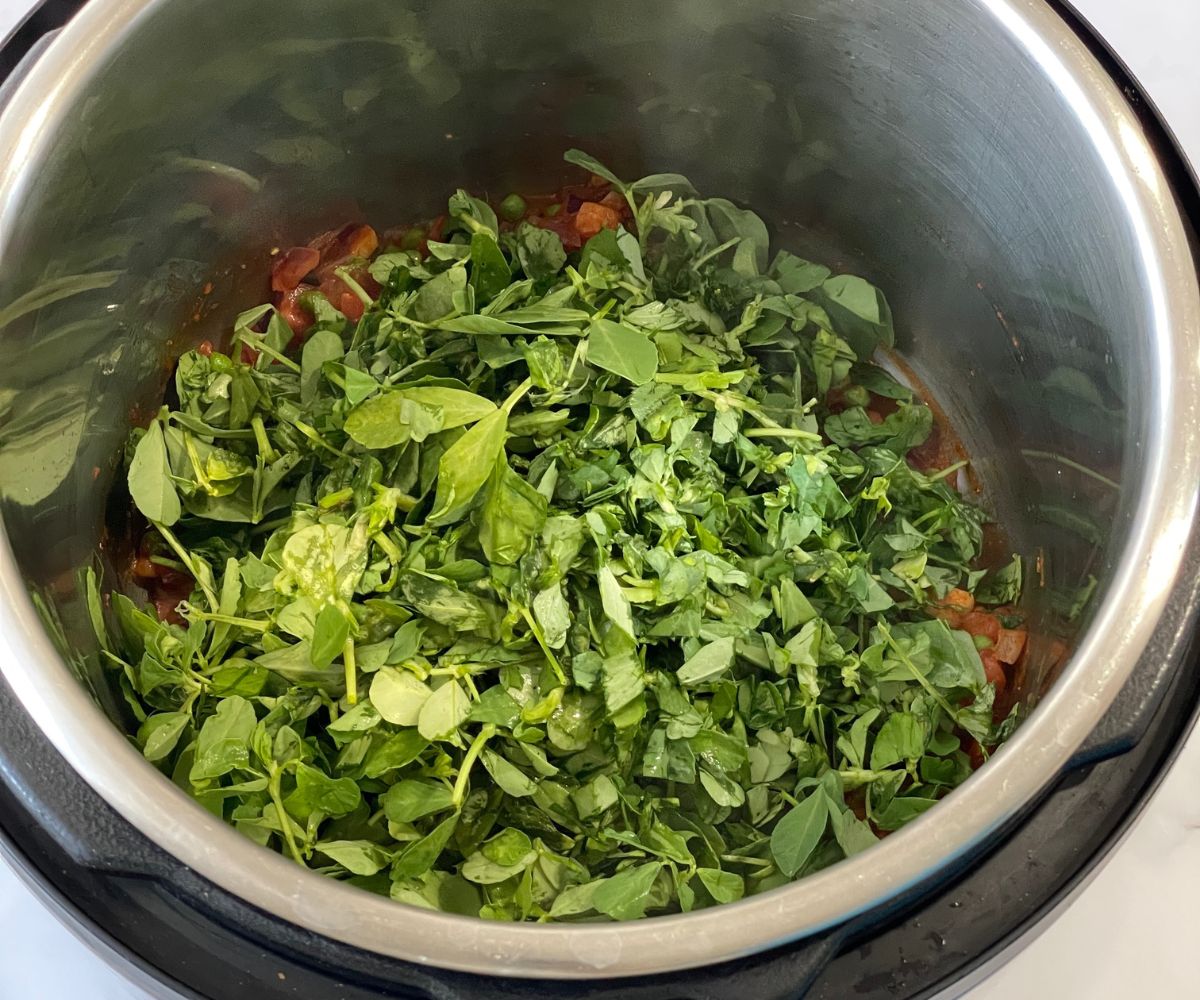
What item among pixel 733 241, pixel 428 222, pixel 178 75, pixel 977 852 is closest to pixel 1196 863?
pixel 977 852

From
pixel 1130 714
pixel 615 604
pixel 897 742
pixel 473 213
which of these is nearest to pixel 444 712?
pixel 615 604

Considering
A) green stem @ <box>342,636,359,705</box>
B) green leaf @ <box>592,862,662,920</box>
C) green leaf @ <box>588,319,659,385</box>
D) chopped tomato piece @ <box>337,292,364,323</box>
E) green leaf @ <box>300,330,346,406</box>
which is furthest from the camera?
chopped tomato piece @ <box>337,292,364,323</box>

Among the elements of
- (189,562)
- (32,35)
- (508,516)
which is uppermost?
(32,35)

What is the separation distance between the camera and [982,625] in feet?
3.29

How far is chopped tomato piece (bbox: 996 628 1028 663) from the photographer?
96 centimetres

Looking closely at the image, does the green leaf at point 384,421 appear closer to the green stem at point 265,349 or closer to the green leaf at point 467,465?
the green leaf at point 467,465

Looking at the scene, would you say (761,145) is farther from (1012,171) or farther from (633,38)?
(1012,171)

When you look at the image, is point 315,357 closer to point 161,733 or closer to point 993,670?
→ point 161,733

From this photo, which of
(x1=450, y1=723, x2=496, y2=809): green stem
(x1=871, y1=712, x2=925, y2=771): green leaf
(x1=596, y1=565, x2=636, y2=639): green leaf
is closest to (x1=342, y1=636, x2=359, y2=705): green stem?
(x1=450, y1=723, x2=496, y2=809): green stem

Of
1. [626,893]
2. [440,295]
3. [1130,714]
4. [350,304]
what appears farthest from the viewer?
[350,304]

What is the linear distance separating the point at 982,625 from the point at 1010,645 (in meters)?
0.04

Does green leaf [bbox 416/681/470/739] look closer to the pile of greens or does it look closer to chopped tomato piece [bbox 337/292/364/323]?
the pile of greens

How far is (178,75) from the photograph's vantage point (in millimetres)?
876

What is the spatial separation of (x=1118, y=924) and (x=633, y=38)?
3.22 ft
